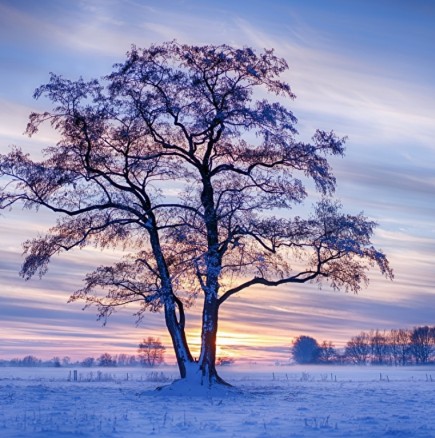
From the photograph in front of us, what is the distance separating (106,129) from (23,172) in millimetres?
4817

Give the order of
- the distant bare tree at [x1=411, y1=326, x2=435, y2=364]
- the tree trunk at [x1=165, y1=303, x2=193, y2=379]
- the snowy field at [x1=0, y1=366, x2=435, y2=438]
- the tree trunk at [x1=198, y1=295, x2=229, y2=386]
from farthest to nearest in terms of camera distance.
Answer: the distant bare tree at [x1=411, y1=326, x2=435, y2=364] → the tree trunk at [x1=165, y1=303, x2=193, y2=379] → the tree trunk at [x1=198, y1=295, x2=229, y2=386] → the snowy field at [x1=0, y1=366, x2=435, y2=438]

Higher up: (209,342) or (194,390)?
(209,342)

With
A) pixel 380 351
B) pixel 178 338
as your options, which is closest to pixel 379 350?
pixel 380 351

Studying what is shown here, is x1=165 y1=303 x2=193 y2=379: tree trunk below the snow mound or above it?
above

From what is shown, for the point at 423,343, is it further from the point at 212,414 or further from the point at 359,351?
the point at 212,414

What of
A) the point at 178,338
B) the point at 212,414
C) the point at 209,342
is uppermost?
the point at 178,338

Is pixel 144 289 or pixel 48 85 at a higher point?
pixel 48 85

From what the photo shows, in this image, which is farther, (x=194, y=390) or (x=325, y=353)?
(x=325, y=353)

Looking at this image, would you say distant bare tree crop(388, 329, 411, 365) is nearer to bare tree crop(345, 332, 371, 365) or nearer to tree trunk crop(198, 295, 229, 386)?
bare tree crop(345, 332, 371, 365)

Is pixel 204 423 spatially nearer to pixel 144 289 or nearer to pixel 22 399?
pixel 22 399

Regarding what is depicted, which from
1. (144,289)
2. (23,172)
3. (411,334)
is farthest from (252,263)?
(411,334)

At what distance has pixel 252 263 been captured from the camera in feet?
108

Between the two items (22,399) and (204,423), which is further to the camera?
(22,399)

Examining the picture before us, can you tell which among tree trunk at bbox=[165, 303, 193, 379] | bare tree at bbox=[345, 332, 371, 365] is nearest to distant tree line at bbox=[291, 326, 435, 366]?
bare tree at bbox=[345, 332, 371, 365]
